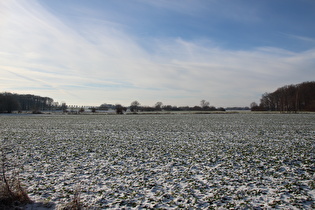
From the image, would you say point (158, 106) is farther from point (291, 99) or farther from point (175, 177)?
point (175, 177)

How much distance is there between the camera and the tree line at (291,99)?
111m

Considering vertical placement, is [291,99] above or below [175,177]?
above

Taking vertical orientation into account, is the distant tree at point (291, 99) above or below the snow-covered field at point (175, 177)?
above

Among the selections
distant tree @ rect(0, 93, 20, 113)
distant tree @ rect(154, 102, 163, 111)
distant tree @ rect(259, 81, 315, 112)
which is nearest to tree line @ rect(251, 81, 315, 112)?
distant tree @ rect(259, 81, 315, 112)

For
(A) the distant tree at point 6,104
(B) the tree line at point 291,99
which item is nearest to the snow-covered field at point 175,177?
(B) the tree line at point 291,99

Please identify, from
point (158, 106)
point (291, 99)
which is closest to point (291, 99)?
point (291, 99)

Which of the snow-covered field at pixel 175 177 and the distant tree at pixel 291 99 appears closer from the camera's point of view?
the snow-covered field at pixel 175 177

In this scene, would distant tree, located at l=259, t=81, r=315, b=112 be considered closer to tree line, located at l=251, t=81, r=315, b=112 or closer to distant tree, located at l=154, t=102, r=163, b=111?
tree line, located at l=251, t=81, r=315, b=112

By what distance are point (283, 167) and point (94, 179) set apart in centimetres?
918

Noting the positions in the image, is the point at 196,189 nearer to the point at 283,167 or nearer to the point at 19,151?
the point at 283,167

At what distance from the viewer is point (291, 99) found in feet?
377

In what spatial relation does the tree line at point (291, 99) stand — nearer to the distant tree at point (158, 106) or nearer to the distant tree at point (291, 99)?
the distant tree at point (291, 99)

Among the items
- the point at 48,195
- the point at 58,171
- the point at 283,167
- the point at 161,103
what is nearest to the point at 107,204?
the point at 48,195

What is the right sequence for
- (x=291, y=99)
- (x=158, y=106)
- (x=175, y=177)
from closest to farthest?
(x=175, y=177) < (x=291, y=99) < (x=158, y=106)
